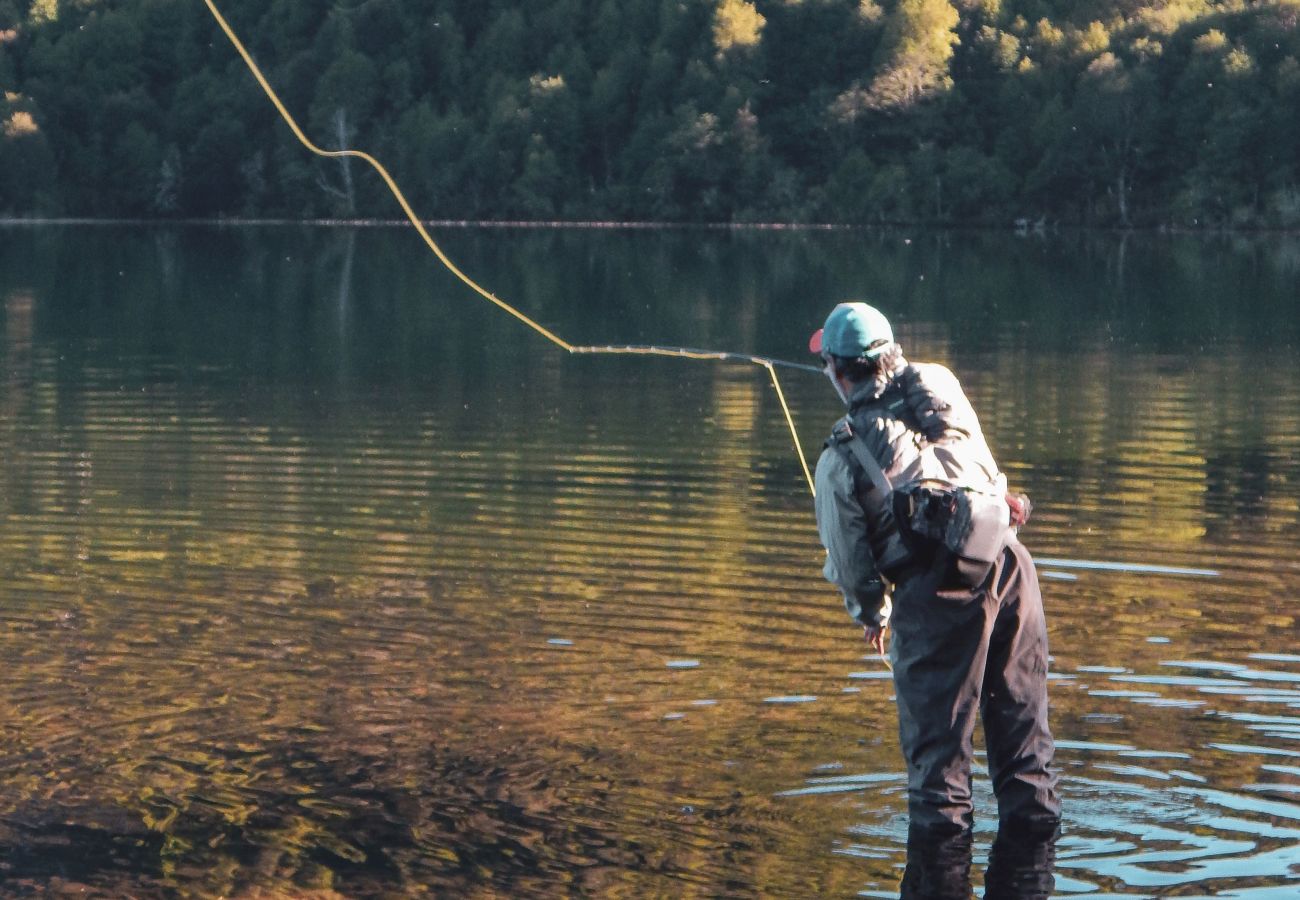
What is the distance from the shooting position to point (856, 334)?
281 inches

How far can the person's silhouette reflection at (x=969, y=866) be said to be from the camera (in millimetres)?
7137

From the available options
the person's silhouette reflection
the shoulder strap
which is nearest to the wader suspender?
the shoulder strap

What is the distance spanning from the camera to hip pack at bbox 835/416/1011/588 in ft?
22.8

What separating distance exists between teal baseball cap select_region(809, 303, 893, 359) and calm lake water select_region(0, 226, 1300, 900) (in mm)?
1808

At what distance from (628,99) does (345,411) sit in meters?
79.3

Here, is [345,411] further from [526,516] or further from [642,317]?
[642,317]

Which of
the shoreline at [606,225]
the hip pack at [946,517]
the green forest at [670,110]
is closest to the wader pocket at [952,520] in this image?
the hip pack at [946,517]

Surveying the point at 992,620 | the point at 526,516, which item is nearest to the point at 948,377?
the point at 992,620

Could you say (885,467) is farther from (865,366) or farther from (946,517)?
(865,366)

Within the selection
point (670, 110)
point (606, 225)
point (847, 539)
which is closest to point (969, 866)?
point (847, 539)

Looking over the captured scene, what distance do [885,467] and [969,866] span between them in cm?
147

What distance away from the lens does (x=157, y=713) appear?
9.40 metres

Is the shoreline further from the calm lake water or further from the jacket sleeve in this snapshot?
the jacket sleeve

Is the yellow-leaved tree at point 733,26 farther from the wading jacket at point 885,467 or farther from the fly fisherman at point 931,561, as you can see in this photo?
the wading jacket at point 885,467
